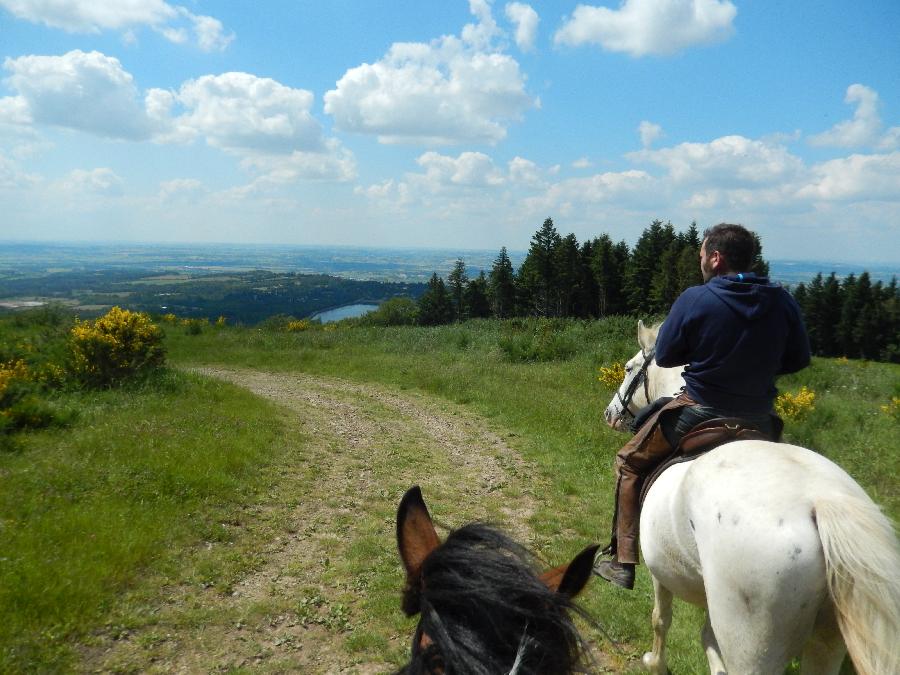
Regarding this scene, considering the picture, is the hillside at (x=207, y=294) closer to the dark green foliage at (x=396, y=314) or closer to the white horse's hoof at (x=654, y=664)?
the dark green foliage at (x=396, y=314)

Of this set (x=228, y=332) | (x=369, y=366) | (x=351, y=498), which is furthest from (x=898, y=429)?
(x=228, y=332)

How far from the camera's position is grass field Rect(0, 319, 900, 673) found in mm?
3941

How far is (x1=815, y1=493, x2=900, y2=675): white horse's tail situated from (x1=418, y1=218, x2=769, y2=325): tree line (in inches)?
1814

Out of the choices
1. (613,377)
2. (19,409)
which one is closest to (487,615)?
(19,409)

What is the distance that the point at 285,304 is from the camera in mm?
63375

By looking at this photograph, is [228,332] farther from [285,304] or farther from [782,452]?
[285,304]

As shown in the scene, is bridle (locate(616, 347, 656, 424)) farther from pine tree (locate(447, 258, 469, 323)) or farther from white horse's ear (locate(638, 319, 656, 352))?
pine tree (locate(447, 258, 469, 323))

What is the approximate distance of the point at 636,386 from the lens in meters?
4.43

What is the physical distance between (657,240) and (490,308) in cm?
1933

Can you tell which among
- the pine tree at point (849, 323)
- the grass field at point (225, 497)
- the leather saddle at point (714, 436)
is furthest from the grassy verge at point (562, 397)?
→ the pine tree at point (849, 323)

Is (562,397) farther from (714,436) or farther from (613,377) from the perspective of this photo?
(714,436)

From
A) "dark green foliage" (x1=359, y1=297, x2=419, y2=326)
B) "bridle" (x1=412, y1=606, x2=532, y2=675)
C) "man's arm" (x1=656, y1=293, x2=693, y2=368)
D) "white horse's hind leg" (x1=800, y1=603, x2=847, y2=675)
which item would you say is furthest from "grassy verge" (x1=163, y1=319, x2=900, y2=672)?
"dark green foliage" (x1=359, y1=297, x2=419, y2=326)

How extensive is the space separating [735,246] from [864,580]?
5.83 ft

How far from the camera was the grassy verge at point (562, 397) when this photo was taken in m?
5.70
